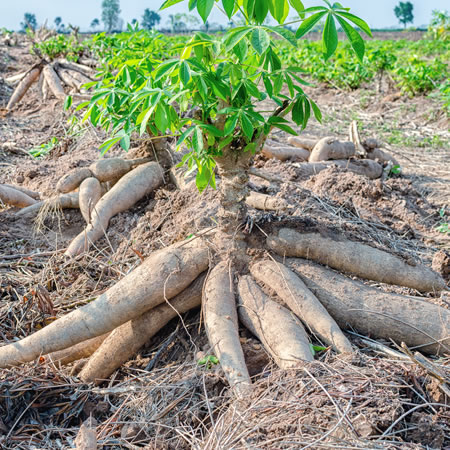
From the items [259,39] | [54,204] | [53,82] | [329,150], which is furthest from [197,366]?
[53,82]

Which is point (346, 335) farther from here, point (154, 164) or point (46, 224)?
point (46, 224)

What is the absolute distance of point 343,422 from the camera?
158 cm

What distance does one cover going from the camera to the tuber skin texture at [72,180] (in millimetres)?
4055

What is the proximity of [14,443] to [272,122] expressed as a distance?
1.70m

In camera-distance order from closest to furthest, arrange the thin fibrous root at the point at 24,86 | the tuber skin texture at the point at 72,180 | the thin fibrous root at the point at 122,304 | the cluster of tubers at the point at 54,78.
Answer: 1. the thin fibrous root at the point at 122,304
2. the tuber skin texture at the point at 72,180
3. the cluster of tubers at the point at 54,78
4. the thin fibrous root at the point at 24,86

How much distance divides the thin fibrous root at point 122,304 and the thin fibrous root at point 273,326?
27 centimetres

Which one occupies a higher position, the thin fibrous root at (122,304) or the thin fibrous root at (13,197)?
the thin fibrous root at (13,197)

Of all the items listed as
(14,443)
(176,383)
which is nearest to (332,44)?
(176,383)

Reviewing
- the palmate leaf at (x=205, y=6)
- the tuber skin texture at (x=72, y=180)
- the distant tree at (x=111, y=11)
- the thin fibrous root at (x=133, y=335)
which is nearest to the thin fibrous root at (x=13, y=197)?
the tuber skin texture at (x=72, y=180)

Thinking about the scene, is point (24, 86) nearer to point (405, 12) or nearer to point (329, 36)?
point (329, 36)

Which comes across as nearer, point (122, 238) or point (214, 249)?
point (214, 249)

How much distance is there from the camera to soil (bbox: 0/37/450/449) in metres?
1.66

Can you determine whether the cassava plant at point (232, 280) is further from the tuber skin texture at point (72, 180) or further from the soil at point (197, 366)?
the tuber skin texture at point (72, 180)

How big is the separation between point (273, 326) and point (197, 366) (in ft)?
1.23
